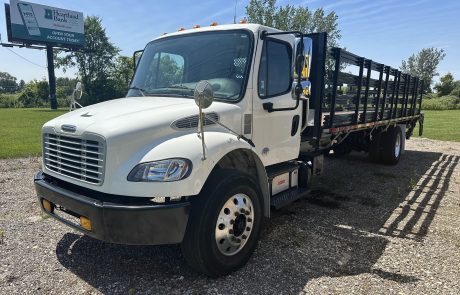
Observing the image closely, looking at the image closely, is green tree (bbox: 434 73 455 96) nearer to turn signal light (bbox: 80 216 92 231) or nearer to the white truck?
the white truck

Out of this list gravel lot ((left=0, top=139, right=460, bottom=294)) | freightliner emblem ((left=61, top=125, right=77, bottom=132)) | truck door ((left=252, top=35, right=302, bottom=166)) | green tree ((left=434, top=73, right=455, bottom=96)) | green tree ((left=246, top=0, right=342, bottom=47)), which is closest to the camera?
freightliner emblem ((left=61, top=125, right=77, bottom=132))

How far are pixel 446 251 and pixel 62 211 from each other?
4292 millimetres

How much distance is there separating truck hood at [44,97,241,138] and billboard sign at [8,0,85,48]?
4670cm

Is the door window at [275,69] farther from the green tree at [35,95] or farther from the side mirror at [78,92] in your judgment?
the green tree at [35,95]

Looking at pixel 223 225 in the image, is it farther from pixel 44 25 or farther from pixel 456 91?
pixel 456 91

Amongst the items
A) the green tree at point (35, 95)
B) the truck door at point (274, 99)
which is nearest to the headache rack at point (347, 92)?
the truck door at point (274, 99)

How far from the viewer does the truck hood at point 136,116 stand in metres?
2.99

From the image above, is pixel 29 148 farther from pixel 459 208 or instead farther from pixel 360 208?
pixel 459 208

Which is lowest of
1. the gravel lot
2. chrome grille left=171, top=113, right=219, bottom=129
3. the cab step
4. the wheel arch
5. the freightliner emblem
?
the gravel lot

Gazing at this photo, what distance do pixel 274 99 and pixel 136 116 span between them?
1.74m

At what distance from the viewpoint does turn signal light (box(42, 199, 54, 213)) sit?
3440 mm

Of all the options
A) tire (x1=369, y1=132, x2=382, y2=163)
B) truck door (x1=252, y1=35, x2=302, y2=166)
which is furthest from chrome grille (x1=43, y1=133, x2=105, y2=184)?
tire (x1=369, y1=132, x2=382, y2=163)

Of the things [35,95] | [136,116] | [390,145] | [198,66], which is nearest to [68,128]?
[136,116]

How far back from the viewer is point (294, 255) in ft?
12.7
